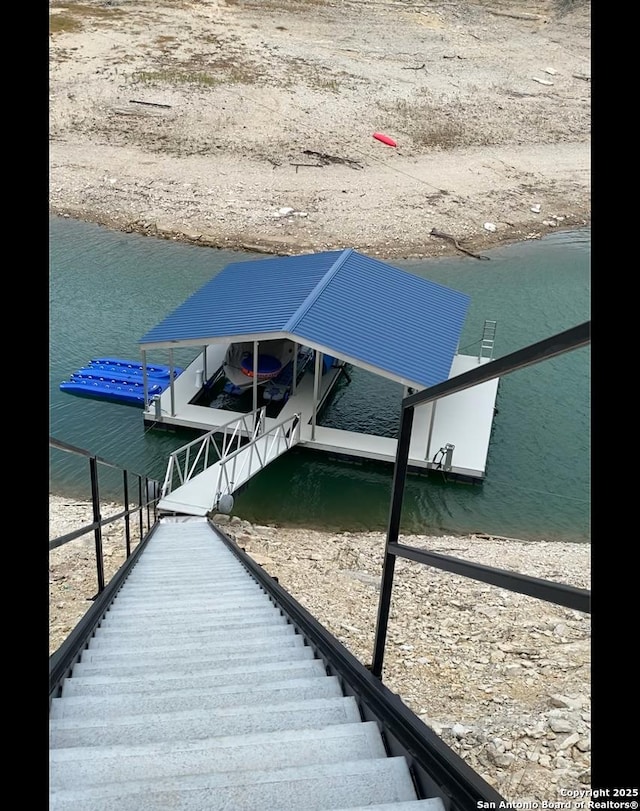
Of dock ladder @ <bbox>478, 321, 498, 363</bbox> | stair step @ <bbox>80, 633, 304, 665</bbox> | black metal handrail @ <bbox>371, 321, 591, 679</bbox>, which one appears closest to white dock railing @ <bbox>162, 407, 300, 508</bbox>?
dock ladder @ <bbox>478, 321, 498, 363</bbox>

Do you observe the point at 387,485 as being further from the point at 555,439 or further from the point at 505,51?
the point at 505,51

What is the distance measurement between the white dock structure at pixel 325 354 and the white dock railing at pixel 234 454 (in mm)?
29

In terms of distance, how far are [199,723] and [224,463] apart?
790 cm

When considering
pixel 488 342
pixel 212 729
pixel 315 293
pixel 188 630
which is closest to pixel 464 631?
pixel 188 630

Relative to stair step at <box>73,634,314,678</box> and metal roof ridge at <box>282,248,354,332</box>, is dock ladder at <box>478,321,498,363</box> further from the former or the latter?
stair step at <box>73,634,314,678</box>

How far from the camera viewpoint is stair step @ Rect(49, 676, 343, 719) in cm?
257

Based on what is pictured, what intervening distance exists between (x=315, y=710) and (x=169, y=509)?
7974 mm

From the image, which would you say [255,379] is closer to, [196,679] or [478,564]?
[196,679]

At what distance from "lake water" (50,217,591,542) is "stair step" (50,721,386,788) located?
25.1ft

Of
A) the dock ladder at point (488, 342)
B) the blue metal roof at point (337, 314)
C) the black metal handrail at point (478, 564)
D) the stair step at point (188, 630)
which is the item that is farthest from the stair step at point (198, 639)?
the dock ladder at point (488, 342)

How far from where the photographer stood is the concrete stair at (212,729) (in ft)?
6.30

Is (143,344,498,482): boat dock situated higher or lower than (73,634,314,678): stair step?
higher
